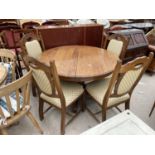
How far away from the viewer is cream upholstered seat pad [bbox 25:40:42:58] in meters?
2.17

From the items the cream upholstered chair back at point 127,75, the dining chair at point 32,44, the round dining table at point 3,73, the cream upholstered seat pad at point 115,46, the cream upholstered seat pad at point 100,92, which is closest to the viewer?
the cream upholstered chair back at point 127,75

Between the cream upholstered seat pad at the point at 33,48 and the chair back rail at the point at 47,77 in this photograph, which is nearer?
the chair back rail at the point at 47,77

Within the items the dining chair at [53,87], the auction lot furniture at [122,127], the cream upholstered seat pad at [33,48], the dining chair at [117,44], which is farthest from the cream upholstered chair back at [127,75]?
the cream upholstered seat pad at [33,48]

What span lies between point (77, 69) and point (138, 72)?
0.62 metres

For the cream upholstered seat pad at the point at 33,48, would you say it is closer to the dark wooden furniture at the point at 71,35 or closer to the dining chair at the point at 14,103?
Result: the dark wooden furniture at the point at 71,35

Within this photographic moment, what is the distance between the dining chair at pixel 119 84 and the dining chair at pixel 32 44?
0.93 m

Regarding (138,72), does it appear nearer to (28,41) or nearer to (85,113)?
(85,113)

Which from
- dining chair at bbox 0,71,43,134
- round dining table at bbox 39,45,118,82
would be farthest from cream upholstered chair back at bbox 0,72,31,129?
round dining table at bbox 39,45,118,82

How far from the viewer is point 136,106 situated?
2273mm

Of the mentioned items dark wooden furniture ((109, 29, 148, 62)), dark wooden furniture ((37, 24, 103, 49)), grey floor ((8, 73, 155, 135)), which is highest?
dark wooden furniture ((37, 24, 103, 49))

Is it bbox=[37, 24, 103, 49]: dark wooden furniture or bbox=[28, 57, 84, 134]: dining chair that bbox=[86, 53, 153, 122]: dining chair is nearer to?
bbox=[28, 57, 84, 134]: dining chair

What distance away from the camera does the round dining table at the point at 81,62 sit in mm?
1612

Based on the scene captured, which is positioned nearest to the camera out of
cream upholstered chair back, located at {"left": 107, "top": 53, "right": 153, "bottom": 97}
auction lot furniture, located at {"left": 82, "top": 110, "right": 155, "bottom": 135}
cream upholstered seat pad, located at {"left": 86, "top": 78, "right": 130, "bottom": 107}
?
auction lot furniture, located at {"left": 82, "top": 110, "right": 155, "bottom": 135}

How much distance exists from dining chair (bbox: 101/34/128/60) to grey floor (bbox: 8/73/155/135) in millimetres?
731
